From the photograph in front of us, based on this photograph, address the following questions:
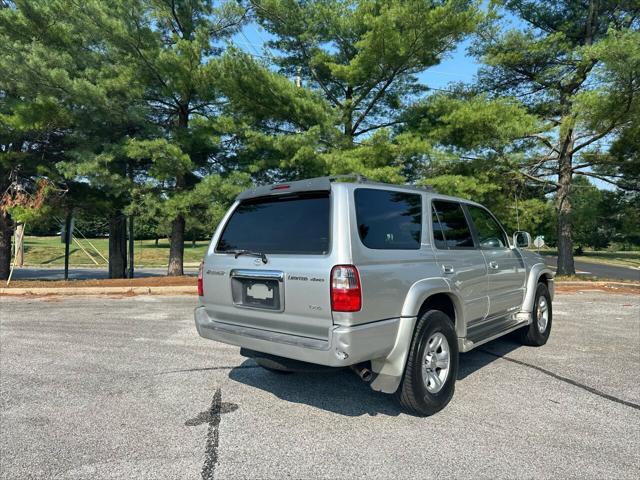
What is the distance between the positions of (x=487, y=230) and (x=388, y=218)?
1.97 metres

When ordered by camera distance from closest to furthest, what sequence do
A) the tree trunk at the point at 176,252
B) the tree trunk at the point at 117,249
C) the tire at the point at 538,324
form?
the tire at the point at 538,324 < the tree trunk at the point at 176,252 < the tree trunk at the point at 117,249

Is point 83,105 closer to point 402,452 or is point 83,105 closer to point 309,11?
point 309,11

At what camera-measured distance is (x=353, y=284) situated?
3.14 m

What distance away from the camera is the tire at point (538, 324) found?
578cm

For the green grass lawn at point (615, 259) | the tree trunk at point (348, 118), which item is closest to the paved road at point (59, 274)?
the tree trunk at point (348, 118)

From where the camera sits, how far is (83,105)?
39.2 ft

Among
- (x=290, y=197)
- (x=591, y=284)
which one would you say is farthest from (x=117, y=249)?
(x=591, y=284)

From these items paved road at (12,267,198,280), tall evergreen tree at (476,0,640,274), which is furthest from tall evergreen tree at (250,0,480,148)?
paved road at (12,267,198,280)

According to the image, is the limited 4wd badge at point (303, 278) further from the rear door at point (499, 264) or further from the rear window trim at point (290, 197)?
the rear door at point (499, 264)

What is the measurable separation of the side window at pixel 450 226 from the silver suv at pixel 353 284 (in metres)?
0.01

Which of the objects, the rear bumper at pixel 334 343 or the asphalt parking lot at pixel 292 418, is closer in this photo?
the asphalt parking lot at pixel 292 418

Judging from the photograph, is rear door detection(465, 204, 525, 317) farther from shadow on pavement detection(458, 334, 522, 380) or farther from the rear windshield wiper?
the rear windshield wiper

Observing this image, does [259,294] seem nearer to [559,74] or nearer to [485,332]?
Answer: [485,332]

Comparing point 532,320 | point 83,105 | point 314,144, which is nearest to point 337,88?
point 314,144
